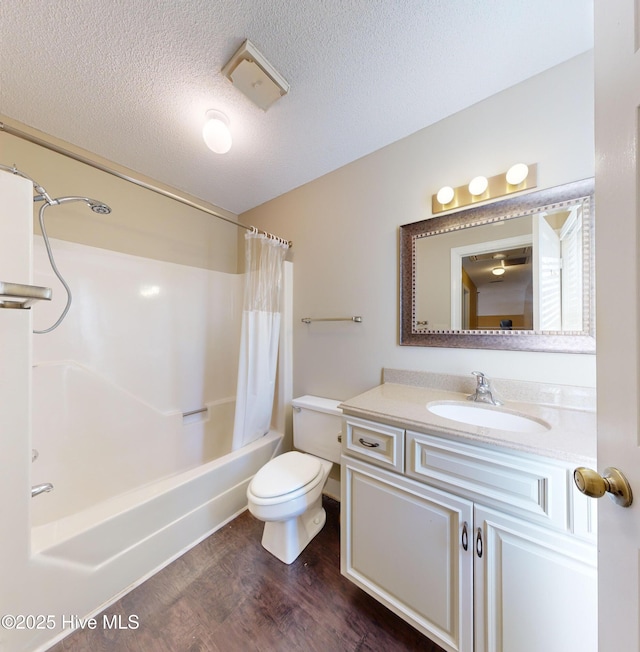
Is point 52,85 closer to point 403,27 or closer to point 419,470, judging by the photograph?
point 403,27

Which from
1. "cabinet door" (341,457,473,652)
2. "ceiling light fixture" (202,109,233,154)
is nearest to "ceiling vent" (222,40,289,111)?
"ceiling light fixture" (202,109,233,154)

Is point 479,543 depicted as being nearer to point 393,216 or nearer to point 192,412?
point 393,216

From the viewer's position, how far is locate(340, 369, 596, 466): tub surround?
2.43 ft

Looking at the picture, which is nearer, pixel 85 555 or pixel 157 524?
pixel 85 555

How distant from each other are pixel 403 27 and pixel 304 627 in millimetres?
2438

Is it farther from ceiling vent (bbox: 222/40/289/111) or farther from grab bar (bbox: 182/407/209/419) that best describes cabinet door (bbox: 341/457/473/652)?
ceiling vent (bbox: 222/40/289/111)

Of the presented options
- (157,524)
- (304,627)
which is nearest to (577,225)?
(304,627)

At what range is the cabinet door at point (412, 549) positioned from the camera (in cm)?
84

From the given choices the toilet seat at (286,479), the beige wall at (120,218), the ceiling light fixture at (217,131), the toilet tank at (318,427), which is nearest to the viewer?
the toilet seat at (286,479)

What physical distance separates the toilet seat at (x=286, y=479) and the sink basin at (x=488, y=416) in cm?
74

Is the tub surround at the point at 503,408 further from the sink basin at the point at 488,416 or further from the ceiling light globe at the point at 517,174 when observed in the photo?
the ceiling light globe at the point at 517,174

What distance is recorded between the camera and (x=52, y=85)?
1195mm

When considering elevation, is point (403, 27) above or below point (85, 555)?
above

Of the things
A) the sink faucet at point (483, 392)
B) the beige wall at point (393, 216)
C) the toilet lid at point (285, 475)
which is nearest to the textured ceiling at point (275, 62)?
the beige wall at point (393, 216)
